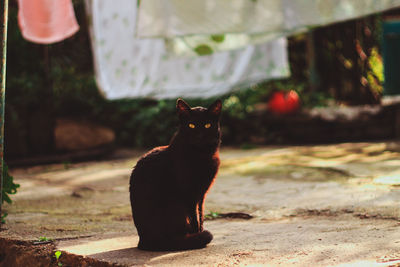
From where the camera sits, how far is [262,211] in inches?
131

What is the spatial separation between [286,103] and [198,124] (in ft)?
14.1

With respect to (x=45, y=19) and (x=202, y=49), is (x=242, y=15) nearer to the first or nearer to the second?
(x=202, y=49)

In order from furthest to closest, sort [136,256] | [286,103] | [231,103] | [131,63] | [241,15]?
1. [231,103]
2. [286,103]
3. [131,63]
4. [241,15]
5. [136,256]

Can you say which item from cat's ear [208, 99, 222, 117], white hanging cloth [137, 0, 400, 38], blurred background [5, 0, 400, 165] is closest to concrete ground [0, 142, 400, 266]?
cat's ear [208, 99, 222, 117]

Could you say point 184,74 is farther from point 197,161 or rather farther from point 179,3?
point 197,161

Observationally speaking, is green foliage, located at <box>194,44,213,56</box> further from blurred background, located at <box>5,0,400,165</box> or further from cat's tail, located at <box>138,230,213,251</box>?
blurred background, located at <box>5,0,400,165</box>

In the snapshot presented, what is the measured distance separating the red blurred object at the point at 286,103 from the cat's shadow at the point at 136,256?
4.38 meters

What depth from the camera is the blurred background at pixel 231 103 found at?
6309 mm

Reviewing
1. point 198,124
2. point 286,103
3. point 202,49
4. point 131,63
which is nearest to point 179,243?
point 198,124

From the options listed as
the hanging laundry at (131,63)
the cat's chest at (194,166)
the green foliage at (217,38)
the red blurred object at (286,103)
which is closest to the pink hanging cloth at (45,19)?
the hanging laundry at (131,63)

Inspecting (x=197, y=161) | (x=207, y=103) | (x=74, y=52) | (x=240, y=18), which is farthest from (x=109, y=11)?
(x=74, y=52)

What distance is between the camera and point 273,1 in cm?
328

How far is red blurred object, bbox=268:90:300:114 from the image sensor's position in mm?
6633

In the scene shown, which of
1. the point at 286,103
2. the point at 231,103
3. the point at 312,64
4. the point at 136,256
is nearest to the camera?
the point at 136,256
